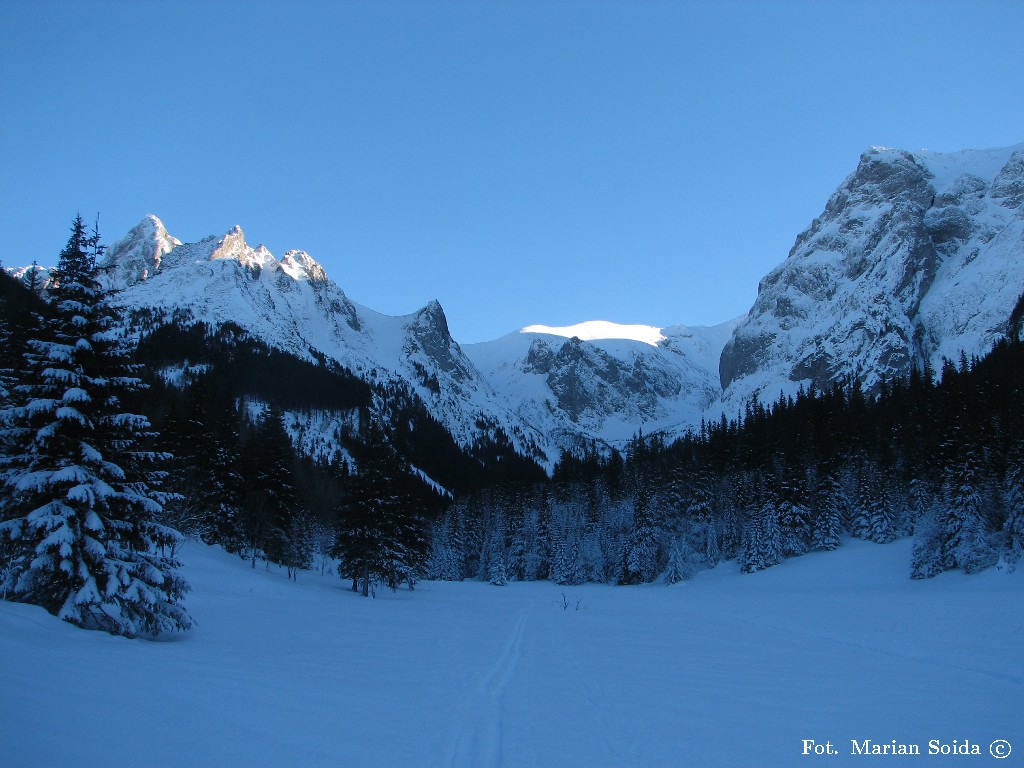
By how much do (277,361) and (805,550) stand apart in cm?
16513

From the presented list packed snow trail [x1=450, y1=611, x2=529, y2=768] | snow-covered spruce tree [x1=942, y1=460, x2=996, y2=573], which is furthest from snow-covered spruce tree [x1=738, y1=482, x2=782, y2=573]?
packed snow trail [x1=450, y1=611, x2=529, y2=768]

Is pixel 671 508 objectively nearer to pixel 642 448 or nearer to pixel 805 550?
pixel 805 550

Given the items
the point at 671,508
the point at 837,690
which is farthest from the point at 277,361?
the point at 837,690

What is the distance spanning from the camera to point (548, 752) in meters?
8.49

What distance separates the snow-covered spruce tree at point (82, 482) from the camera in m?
14.1

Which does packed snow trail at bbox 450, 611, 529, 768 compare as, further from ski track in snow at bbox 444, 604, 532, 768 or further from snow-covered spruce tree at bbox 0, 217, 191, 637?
snow-covered spruce tree at bbox 0, 217, 191, 637

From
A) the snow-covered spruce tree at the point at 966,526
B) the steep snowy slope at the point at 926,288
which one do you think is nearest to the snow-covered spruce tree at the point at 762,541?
the snow-covered spruce tree at the point at 966,526

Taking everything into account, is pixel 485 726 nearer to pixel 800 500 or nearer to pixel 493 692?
pixel 493 692

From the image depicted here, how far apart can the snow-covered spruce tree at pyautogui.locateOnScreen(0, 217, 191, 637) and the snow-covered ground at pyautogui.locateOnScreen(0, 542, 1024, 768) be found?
1204mm

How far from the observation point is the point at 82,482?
14656 mm

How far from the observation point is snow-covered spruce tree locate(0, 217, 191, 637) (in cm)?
1408

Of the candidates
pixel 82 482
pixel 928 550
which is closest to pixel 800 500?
pixel 928 550

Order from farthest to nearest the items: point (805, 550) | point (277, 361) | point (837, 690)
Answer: point (277, 361)
point (805, 550)
point (837, 690)

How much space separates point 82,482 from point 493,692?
11108 millimetres
